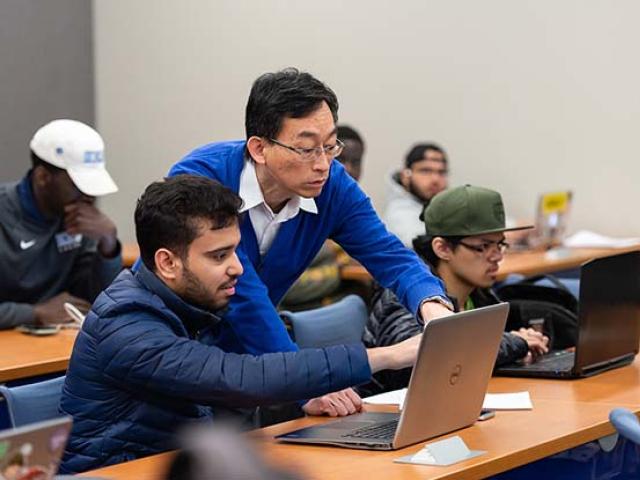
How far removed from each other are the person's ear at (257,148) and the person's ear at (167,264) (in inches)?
18.3

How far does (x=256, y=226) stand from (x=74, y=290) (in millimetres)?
1667

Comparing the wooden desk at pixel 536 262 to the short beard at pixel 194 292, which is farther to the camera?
the wooden desk at pixel 536 262

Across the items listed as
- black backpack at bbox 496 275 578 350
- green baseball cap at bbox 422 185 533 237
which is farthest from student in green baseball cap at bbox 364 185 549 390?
black backpack at bbox 496 275 578 350

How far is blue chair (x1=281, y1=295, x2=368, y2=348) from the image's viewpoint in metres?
3.64

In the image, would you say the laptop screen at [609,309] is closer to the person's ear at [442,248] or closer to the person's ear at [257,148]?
the person's ear at [442,248]

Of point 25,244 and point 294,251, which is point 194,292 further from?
point 25,244

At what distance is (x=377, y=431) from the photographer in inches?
103

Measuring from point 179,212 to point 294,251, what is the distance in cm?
57

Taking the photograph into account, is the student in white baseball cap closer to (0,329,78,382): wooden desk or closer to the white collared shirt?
(0,329,78,382): wooden desk

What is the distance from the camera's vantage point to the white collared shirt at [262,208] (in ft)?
9.56

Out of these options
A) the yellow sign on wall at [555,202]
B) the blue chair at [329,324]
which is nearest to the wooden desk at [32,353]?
the blue chair at [329,324]

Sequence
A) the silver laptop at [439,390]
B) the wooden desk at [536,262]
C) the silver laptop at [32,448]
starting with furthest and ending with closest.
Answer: the wooden desk at [536,262] < the silver laptop at [439,390] < the silver laptop at [32,448]

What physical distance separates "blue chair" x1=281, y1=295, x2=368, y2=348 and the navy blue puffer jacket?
1.12 metres

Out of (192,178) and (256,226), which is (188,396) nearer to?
(192,178)
